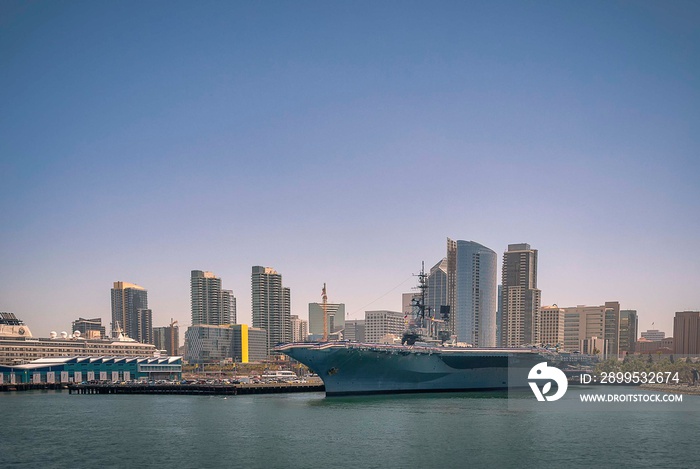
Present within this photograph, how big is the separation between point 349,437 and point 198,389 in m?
50.8

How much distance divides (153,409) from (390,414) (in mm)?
25928

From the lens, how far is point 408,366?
225ft

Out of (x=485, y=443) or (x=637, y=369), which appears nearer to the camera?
(x=485, y=443)

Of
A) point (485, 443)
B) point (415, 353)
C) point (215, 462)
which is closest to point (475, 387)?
point (415, 353)

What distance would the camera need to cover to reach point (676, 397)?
74.7 m

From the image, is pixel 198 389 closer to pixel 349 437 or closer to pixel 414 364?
pixel 414 364

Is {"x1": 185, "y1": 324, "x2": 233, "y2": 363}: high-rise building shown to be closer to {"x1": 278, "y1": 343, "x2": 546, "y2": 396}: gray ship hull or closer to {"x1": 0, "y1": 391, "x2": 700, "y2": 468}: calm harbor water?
{"x1": 278, "y1": 343, "x2": 546, "y2": 396}: gray ship hull

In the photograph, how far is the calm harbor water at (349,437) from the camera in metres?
34.5

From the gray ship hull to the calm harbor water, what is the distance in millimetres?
4540

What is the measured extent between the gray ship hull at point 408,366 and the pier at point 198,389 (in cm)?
2301

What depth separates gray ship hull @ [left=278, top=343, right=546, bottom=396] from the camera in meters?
63.7

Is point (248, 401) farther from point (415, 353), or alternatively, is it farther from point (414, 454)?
point (414, 454)
